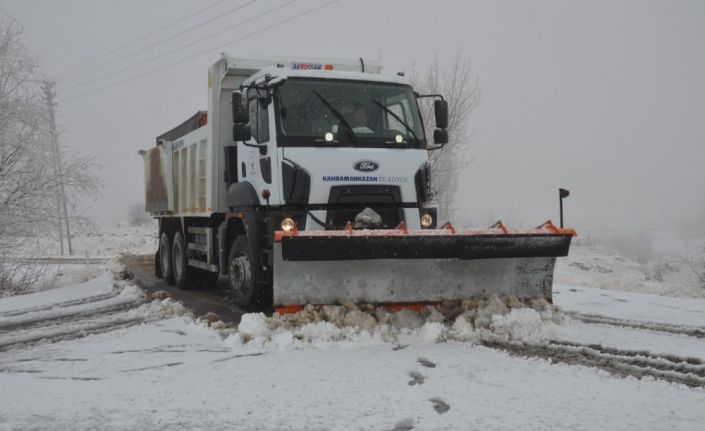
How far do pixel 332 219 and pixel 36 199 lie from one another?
23.7ft

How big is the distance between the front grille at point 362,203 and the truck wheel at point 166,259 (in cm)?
571

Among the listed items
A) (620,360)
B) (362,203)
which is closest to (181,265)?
(362,203)

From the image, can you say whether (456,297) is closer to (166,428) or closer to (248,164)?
(248,164)

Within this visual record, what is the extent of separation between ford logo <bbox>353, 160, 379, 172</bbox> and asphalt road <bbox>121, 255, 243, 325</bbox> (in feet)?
7.27

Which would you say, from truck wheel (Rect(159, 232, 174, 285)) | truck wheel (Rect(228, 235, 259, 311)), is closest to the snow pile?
truck wheel (Rect(228, 235, 259, 311))

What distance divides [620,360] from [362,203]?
306 cm

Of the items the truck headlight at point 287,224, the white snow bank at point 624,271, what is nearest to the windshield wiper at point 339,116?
the truck headlight at point 287,224

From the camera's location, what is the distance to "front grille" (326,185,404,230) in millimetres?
6977

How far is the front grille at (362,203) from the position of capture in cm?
698

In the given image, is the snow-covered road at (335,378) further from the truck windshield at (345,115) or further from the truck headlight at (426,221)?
the truck windshield at (345,115)

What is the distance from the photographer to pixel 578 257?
28.4 metres

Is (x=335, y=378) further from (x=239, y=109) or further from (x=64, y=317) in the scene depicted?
(x=64, y=317)

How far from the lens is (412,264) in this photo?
650cm

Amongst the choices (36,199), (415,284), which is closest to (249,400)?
(415,284)
